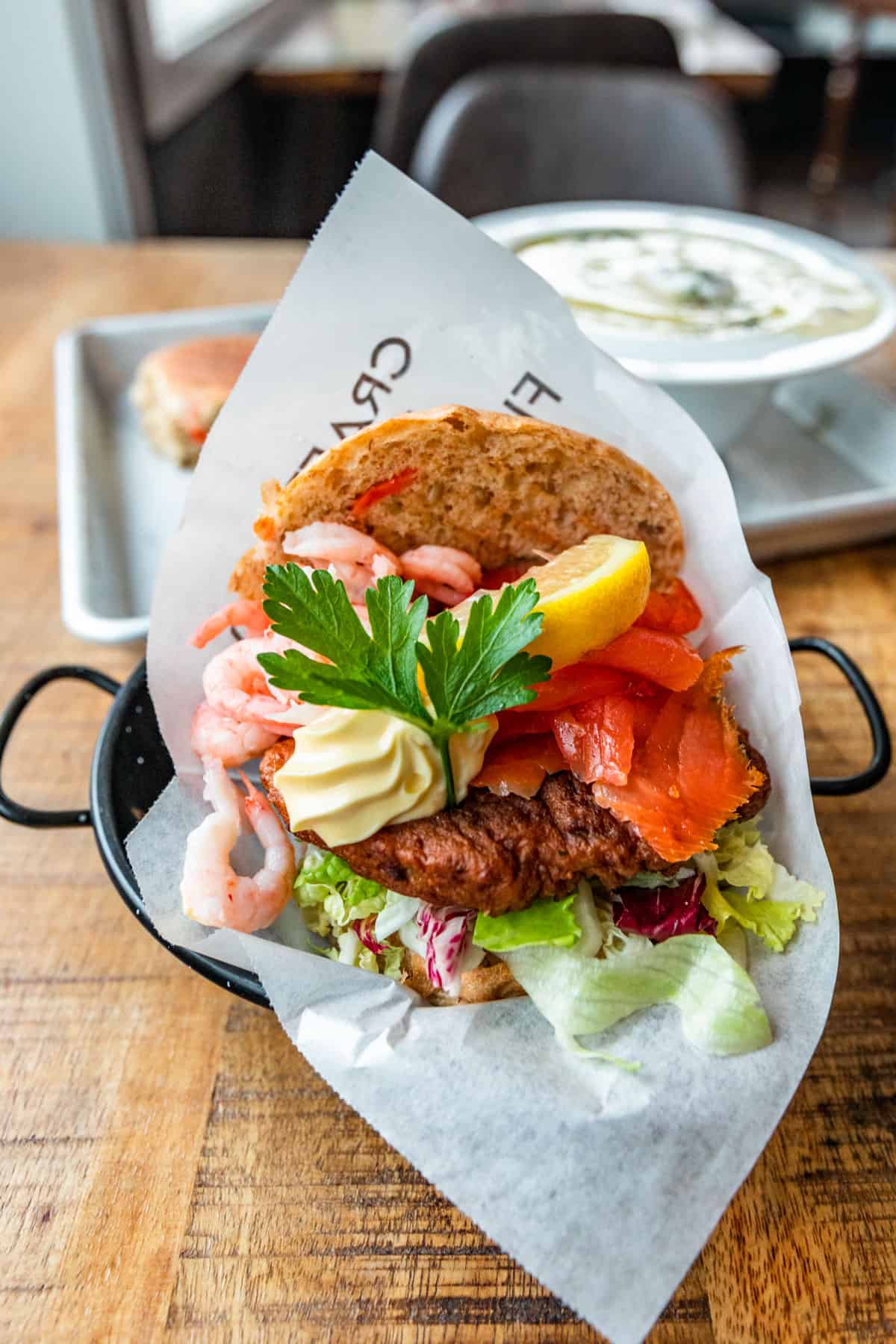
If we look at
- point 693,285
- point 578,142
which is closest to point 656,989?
point 693,285

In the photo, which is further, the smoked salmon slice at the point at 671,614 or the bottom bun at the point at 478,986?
the smoked salmon slice at the point at 671,614

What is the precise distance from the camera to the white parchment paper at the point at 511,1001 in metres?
0.80

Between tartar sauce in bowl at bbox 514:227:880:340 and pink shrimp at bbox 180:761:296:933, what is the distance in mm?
1055

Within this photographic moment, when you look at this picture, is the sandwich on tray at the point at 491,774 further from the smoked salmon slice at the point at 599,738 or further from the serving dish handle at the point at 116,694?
the serving dish handle at the point at 116,694

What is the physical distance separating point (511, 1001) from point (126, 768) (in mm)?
496

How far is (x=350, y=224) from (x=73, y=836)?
2.82 feet

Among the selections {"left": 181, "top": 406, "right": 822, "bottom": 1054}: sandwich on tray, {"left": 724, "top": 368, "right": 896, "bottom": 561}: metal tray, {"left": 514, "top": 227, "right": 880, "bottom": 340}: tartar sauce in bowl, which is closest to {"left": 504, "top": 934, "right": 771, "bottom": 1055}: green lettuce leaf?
{"left": 181, "top": 406, "right": 822, "bottom": 1054}: sandwich on tray

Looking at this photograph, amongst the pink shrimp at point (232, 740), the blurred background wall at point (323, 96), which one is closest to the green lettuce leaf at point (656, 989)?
the pink shrimp at point (232, 740)

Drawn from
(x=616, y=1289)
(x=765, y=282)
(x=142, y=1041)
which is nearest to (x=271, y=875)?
(x=142, y=1041)

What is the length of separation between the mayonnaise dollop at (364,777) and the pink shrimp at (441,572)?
11.2 inches

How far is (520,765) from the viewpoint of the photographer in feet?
3.40

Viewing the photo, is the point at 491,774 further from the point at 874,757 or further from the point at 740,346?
the point at 740,346

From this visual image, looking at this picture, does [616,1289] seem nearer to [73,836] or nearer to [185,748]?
[185,748]

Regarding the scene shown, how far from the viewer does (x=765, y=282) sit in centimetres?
196
